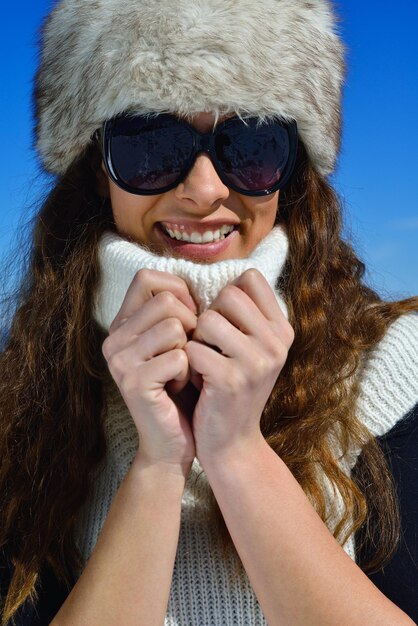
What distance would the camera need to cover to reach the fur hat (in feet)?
6.53

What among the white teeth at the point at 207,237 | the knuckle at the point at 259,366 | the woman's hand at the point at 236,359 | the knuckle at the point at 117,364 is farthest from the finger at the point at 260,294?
the white teeth at the point at 207,237

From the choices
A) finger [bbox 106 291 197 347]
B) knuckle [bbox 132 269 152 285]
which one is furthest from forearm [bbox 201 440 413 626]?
knuckle [bbox 132 269 152 285]

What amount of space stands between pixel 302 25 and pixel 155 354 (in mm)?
1051

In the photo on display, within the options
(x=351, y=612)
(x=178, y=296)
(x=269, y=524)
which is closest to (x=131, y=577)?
(x=269, y=524)

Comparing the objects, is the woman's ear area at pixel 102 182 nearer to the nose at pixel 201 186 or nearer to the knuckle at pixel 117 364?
the nose at pixel 201 186

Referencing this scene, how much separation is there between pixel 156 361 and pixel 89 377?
0.66 metres

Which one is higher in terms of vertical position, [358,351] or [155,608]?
[358,351]

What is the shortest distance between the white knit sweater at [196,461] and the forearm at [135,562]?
0.90 feet

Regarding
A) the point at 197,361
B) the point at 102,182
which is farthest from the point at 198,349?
the point at 102,182

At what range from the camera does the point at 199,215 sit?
82.4 inches

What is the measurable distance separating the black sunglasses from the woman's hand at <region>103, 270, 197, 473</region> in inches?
14.2

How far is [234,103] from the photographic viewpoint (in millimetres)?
1990

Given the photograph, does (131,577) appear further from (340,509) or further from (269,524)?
(340,509)

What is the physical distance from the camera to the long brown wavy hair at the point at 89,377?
2066 mm
